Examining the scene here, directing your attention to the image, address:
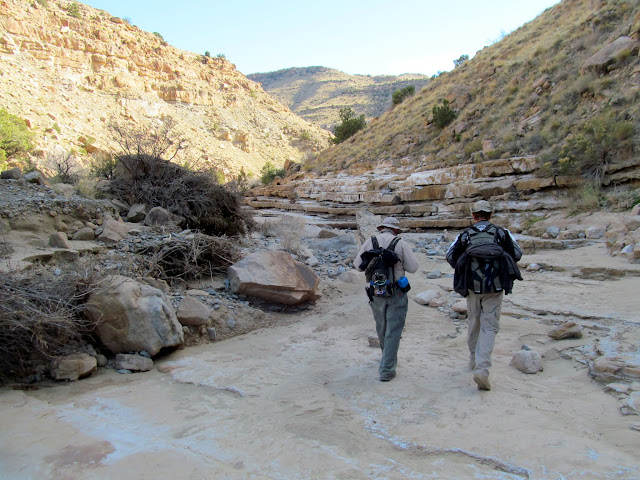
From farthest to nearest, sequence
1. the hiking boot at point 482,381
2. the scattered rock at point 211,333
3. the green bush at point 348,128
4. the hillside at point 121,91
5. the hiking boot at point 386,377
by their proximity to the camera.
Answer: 1. the hillside at point 121,91
2. the green bush at point 348,128
3. the scattered rock at point 211,333
4. the hiking boot at point 386,377
5. the hiking boot at point 482,381

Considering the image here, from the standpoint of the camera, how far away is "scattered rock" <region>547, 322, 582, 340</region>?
4.37 m

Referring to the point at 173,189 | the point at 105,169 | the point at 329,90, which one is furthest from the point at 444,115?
the point at 329,90

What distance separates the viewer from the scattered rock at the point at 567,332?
4367 mm

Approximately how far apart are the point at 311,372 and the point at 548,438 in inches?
90.2

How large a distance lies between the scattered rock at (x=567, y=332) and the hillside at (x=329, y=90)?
4630 centimetres

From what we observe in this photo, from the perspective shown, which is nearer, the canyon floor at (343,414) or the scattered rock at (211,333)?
the canyon floor at (343,414)

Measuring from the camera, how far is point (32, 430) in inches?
118

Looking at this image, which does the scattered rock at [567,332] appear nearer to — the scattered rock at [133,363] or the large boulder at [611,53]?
the scattered rock at [133,363]

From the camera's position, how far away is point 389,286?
12.9 ft

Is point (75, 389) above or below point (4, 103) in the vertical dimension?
below

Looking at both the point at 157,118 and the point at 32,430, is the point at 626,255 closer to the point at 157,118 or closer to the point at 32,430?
the point at 32,430

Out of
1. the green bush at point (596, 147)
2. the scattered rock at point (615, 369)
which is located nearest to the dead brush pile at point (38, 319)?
the scattered rock at point (615, 369)

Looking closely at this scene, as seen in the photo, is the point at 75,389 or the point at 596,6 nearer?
the point at 75,389

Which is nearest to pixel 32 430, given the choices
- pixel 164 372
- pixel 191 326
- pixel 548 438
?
pixel 164 372
